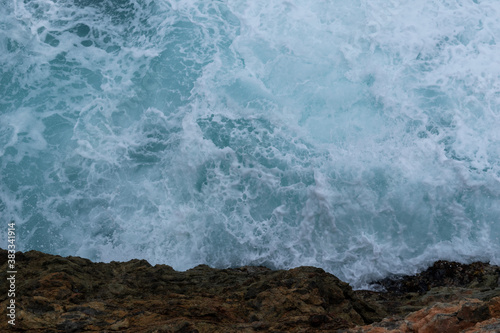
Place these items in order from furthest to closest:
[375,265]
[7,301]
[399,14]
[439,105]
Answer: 1. [399,14]
2. [439,105]
3. [375,265]
4. [7,301]

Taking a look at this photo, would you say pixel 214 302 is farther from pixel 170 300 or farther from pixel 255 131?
pixel 255 131

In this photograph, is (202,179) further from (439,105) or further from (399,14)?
(399,14)

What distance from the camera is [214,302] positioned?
7.55 meters

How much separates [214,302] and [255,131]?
7.17 m

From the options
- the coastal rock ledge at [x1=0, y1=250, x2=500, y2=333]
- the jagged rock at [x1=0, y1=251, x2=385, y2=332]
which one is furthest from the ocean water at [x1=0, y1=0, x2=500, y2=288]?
the jagged rock at [x1=0, y1=251, x2=385, y2=332]

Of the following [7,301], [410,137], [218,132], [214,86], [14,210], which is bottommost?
[7,301]

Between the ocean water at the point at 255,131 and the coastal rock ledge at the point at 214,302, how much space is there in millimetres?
2279

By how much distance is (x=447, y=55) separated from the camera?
1450 centimetres

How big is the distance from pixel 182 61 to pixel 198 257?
758cm

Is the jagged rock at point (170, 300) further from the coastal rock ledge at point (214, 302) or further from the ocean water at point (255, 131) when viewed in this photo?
the ocean water at point (255, 131)

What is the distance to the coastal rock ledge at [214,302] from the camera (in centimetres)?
609

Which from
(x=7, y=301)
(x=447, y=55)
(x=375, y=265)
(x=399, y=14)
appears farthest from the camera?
(x=399, y=14)

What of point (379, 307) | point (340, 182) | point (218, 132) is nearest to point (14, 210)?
point (218, 132)

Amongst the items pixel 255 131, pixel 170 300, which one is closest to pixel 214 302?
pixel 170 300
